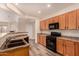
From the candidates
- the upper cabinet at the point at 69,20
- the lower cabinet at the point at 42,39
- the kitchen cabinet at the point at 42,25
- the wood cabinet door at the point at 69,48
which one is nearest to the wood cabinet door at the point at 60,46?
the wood cabinet door at the point at 69,48

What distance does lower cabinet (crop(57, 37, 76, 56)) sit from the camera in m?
3.76

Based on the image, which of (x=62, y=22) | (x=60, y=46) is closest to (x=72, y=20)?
(x=62, y=22)

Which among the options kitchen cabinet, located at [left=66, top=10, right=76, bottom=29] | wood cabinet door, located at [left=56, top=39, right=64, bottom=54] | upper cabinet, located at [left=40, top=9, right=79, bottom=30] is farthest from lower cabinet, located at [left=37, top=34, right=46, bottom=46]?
kitchen cabinet, located at [left=66, top=10, right=76, bottom=29]

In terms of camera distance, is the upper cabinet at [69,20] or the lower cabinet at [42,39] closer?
the upper cabinet at [69,20]

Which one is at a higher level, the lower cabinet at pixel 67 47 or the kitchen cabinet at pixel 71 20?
the kitchen cabinet at pixel 71 20

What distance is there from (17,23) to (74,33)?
266cm

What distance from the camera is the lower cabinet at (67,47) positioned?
376cm

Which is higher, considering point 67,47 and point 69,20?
point 69,20

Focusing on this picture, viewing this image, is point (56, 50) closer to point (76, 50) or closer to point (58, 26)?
point (58, 26)

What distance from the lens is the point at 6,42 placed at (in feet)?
6.07

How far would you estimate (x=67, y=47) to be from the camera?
4.29 meters

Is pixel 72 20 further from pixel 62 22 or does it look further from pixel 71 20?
pixel 62 22

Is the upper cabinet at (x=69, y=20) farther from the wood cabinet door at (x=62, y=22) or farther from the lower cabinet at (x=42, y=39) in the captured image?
the lower cabinet at (x=42, y=39)

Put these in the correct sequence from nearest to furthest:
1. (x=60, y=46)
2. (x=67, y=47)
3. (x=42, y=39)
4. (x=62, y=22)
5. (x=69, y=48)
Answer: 1. (x=69, y=48)
2. (x=67, y=47)
3. (x=60, y=46)
4. (x=62, y=22)
5. (x=42, y=39)
